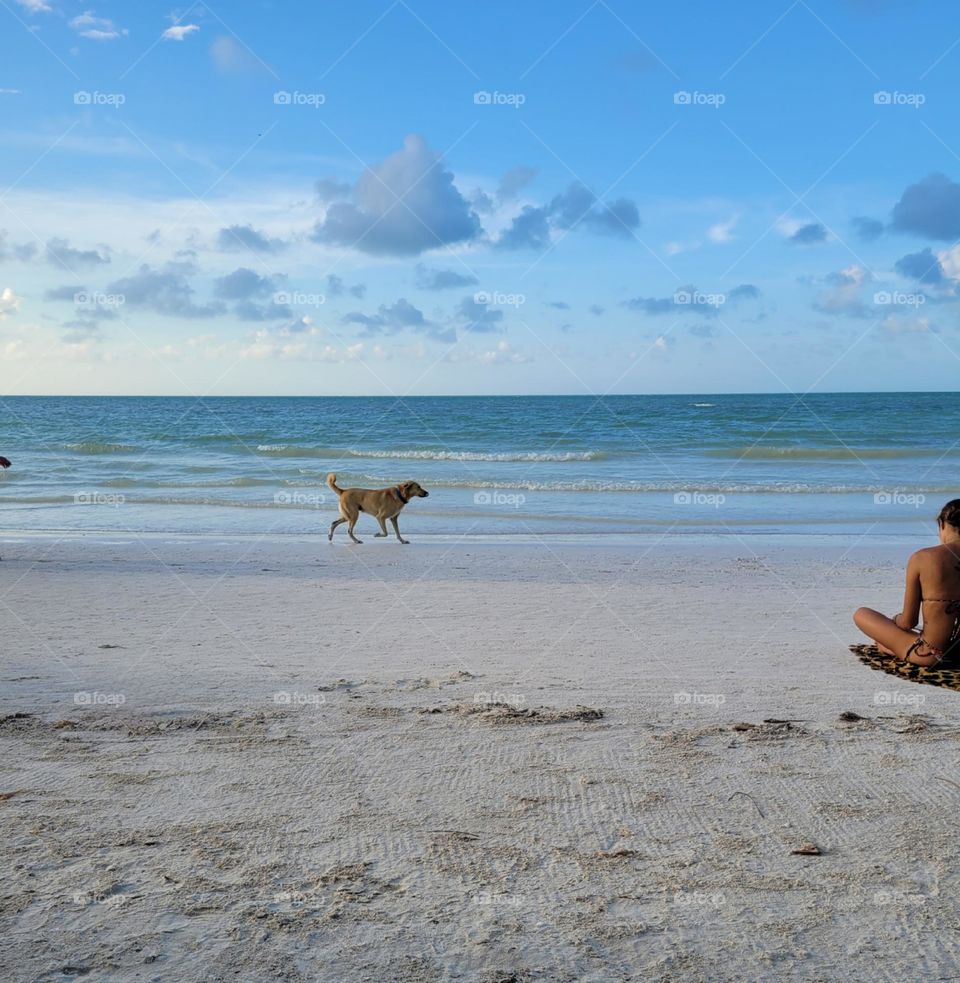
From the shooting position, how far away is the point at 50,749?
14.3ft

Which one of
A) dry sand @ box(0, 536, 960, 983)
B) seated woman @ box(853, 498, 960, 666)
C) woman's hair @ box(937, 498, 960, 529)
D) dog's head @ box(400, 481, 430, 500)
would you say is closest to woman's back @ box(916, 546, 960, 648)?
seated woman @ box(853, 498, 960, 666)

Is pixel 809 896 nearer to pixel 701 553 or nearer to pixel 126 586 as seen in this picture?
pixel 126 586

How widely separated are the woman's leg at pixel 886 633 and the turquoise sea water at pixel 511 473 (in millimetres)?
8122

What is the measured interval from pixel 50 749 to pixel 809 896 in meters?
3.40

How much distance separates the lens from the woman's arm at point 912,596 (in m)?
6.13

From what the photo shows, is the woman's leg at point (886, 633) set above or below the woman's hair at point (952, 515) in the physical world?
below

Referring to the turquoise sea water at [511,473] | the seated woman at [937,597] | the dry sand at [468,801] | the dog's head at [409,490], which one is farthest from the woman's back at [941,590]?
the dog's head at [409,490]

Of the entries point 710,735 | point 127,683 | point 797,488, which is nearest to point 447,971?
point 710,735

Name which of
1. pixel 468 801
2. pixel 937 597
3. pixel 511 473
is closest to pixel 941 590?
pixel 937 597

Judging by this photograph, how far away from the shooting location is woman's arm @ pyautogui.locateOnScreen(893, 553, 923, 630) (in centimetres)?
613

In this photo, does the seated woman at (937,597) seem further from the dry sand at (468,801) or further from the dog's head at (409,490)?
the dog's head at (409,490)

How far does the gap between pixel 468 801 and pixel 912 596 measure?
3809 mm

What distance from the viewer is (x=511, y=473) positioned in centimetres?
2505

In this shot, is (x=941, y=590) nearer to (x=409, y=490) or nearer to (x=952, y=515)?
(x=952, y=515)
